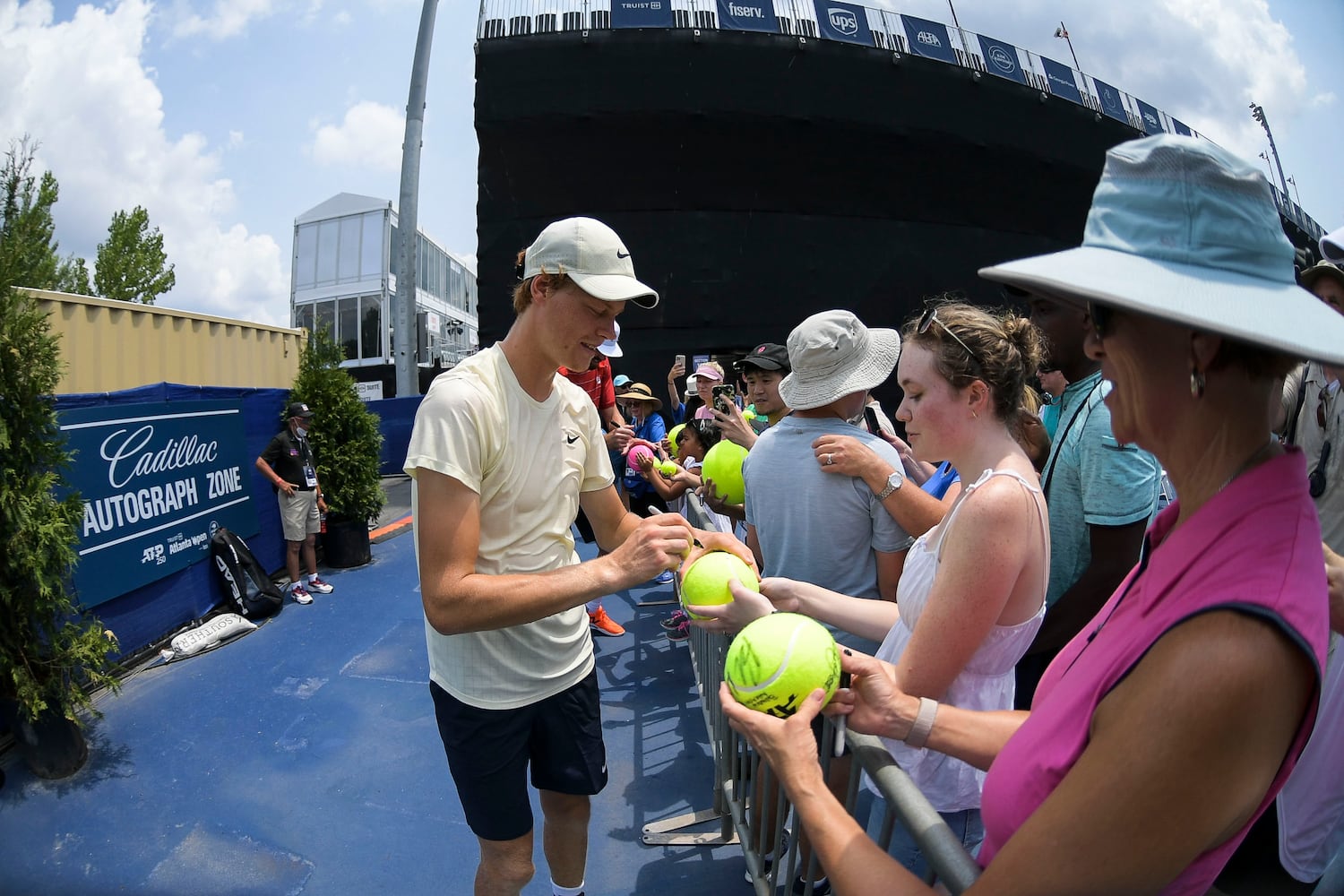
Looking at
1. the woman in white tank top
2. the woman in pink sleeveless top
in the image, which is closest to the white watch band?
the woman in white tank top

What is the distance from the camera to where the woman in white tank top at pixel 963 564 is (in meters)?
1.65

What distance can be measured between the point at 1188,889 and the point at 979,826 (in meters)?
1.11

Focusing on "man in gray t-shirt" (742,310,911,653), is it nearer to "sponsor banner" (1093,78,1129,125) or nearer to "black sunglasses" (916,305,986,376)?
"black sunglasses" (916,305,986,376)

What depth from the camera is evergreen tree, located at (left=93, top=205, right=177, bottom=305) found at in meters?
23.1

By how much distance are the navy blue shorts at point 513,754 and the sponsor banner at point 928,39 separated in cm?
1627

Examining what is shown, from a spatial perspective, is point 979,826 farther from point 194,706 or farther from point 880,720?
point 194,706

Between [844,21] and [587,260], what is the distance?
15010mm

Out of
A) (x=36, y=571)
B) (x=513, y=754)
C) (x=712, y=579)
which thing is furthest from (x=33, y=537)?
(x=712, y=579)

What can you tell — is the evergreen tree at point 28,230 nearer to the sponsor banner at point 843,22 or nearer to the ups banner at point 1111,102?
the sponsor banner at point 843,22

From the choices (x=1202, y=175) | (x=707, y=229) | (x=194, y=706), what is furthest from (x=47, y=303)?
(x=707, y=229)

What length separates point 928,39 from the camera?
14930 mm

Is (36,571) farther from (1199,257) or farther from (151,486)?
(1199,257)

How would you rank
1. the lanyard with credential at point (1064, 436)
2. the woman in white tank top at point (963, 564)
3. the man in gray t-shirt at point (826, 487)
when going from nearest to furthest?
the woman in white tank top at point (963, 564) < the lanyard with credential at point (1064, 436) < the man in gray t-shirt at point (826, 487)

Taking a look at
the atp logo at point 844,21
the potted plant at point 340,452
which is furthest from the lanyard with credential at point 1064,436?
→ the atp logo at point 844,21
